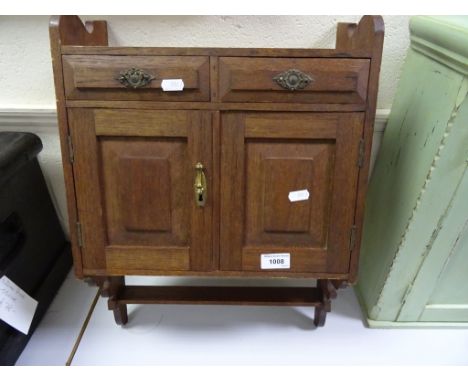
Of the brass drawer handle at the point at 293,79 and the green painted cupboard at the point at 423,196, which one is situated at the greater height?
the brass drawer handle at the point at 293,79

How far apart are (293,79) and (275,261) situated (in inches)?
15.2

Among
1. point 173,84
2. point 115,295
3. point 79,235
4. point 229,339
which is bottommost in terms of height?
point 229,339

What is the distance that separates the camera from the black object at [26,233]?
3.52 feet

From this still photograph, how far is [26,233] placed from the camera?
3.88 feet

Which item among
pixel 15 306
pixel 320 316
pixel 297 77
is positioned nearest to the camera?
pixel 297 77

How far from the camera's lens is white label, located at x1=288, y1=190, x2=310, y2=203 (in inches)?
36.5

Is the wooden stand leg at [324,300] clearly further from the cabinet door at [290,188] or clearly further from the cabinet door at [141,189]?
the cabinet door at [141,189]

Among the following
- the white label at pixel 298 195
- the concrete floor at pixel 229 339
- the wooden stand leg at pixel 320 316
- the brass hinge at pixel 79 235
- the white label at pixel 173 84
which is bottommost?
the concrete floor at pixel 229 339

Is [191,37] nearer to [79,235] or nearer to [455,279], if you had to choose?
[79,235]

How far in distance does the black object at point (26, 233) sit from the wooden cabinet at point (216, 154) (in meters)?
0.25

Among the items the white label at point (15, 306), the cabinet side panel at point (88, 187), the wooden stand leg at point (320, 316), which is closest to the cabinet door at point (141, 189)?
the cabinet side panel at point (88, 187)

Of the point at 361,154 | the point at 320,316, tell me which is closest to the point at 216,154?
the point at 361,154

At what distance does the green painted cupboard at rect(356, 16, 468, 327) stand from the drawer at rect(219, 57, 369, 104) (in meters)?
0.21

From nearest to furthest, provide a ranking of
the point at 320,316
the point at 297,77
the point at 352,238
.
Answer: the point at 297,77 < the point at 352,238 < the point at 320,316
